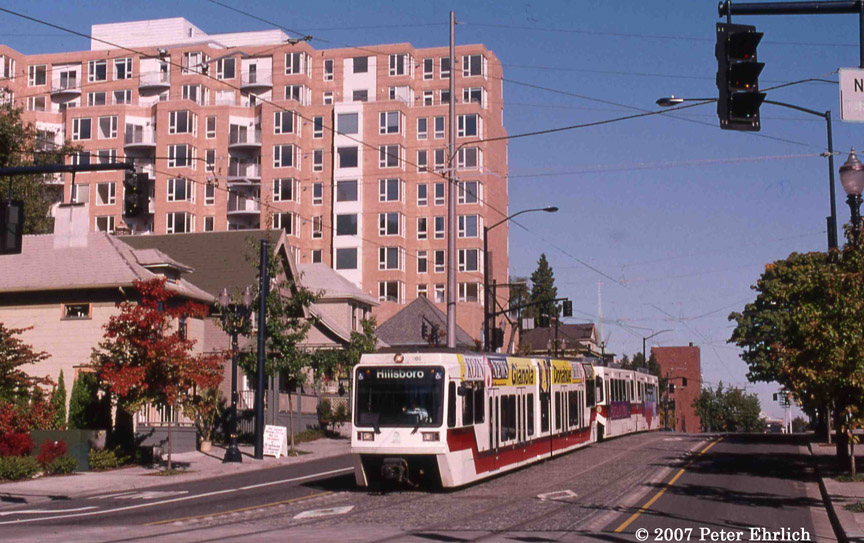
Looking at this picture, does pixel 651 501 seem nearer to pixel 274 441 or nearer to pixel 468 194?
pixel 274 441

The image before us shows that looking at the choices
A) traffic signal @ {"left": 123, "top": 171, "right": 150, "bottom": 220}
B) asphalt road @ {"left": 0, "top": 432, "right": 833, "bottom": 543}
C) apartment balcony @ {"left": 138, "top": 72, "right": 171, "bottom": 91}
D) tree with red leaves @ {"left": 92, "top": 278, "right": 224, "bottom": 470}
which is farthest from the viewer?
apartment balcony @ {"left": 138, "top": 72, "right": 171, "bottom": 91}

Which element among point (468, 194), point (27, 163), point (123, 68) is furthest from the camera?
point (123, 68)

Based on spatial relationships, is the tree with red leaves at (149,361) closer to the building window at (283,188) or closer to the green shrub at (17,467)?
the green shrub at (17,467)

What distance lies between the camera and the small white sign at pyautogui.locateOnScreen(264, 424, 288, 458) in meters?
33.7

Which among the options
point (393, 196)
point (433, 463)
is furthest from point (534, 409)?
point (393, 196)

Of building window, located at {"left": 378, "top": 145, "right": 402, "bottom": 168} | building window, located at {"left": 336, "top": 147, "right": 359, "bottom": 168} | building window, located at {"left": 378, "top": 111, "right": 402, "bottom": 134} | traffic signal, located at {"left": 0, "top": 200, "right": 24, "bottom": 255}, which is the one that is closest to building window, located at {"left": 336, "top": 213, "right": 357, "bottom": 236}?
building window, located at {"left": 336, "top": 147, "right": 359, "bottom": 168}

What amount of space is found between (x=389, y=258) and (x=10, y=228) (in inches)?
2388

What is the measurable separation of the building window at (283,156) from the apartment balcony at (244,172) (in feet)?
6.11

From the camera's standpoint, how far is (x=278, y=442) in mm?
33812

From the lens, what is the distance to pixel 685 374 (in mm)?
135250

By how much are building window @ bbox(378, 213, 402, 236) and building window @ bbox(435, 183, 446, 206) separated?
129 inches

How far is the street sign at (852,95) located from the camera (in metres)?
12.9

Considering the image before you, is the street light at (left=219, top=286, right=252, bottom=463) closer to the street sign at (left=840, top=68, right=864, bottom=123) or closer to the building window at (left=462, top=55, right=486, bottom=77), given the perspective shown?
the street sign at (left=840, top=68, right=864, bottom=123)

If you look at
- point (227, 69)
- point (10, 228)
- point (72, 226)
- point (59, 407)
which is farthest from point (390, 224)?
point (72, 226)
